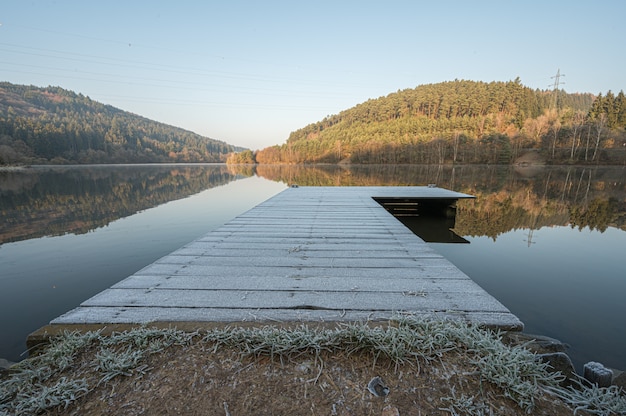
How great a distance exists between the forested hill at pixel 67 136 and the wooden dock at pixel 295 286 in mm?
64407

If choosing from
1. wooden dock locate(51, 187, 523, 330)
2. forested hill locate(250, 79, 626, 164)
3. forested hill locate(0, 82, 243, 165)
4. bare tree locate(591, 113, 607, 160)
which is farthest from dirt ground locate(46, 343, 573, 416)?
forested hill locate(0, 82, 243, 165)

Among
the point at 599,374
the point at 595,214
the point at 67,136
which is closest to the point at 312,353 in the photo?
the point at 599,374

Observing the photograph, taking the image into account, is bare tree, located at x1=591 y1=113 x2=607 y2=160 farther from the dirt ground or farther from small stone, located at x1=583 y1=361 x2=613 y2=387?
the dirt ground

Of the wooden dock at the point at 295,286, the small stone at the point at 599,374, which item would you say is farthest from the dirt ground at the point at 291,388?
the small stone at the point at 599,374

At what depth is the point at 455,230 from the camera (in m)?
8.78

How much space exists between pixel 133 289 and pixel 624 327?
5.98 m

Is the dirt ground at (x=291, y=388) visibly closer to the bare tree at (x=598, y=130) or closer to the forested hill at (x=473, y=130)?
the forested hill at (x=473, y=130)

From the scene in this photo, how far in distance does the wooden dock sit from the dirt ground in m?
0.37

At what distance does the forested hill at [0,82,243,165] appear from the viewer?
57.9 meters

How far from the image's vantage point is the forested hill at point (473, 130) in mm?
44969

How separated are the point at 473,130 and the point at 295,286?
245 feet

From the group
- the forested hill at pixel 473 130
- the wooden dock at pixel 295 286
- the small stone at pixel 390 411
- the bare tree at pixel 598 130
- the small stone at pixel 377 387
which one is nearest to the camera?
the small stone at pixel 390 411

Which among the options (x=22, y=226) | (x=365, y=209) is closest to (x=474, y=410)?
(x=365, y=209)

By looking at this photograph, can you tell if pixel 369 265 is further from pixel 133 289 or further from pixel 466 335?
pixel 133 289
